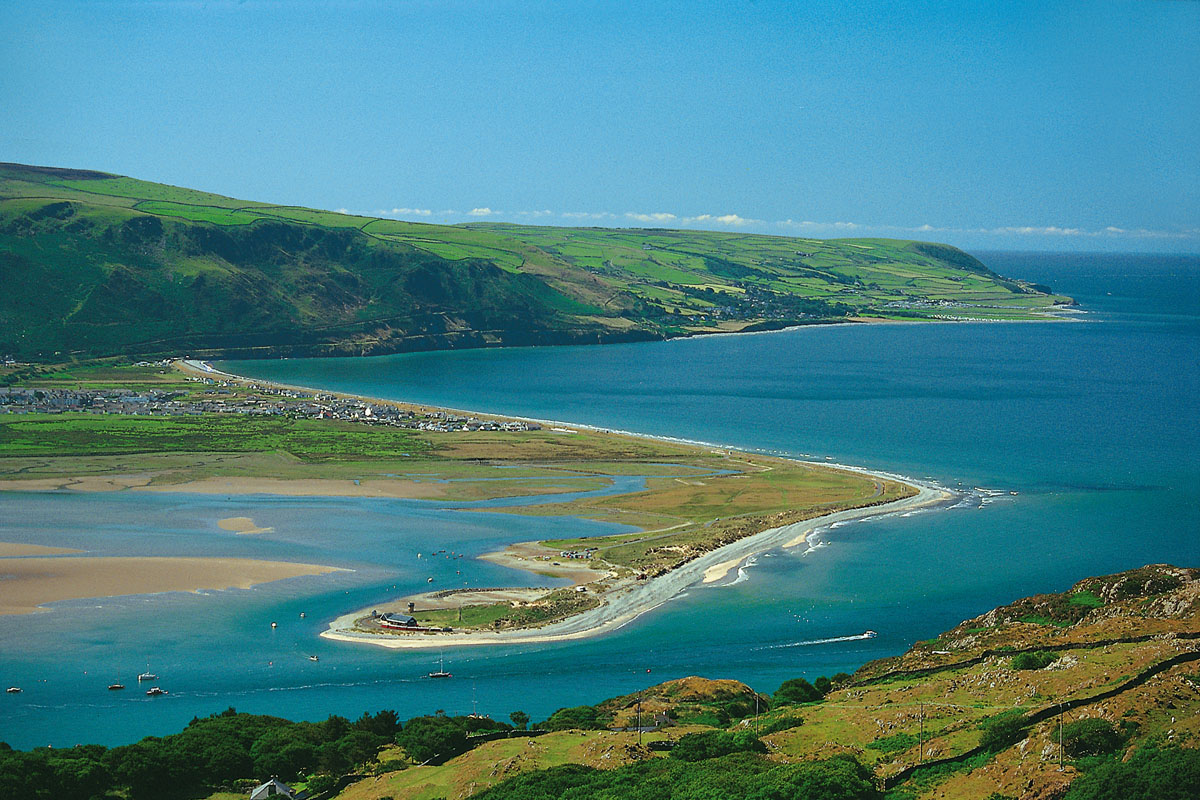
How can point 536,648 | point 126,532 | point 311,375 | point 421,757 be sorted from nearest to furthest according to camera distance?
point 421,757
point 536,648
point 126,532
point 311,375

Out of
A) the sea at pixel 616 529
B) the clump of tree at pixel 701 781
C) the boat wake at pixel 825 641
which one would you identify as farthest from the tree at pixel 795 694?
the boat wake at pixel 825 641

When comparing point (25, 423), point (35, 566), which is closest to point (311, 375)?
point (25, 423)

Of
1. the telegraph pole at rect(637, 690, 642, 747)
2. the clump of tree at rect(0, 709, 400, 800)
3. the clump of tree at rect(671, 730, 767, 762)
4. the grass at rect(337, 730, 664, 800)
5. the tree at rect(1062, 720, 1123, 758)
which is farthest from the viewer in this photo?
the telegraph pole at rect(637, 690, 642, 747)

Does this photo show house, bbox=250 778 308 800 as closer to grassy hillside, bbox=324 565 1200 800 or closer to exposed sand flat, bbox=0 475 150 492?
grassy hillside, bbox=324 565 1200 800

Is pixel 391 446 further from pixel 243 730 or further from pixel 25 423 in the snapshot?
pixel 243 730

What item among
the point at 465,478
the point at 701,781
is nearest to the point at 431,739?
the point at 701,781

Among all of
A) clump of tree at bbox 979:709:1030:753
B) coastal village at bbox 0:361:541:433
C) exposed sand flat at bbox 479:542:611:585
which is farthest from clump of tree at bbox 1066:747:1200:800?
coastal village at bbox 0:361:541:433
